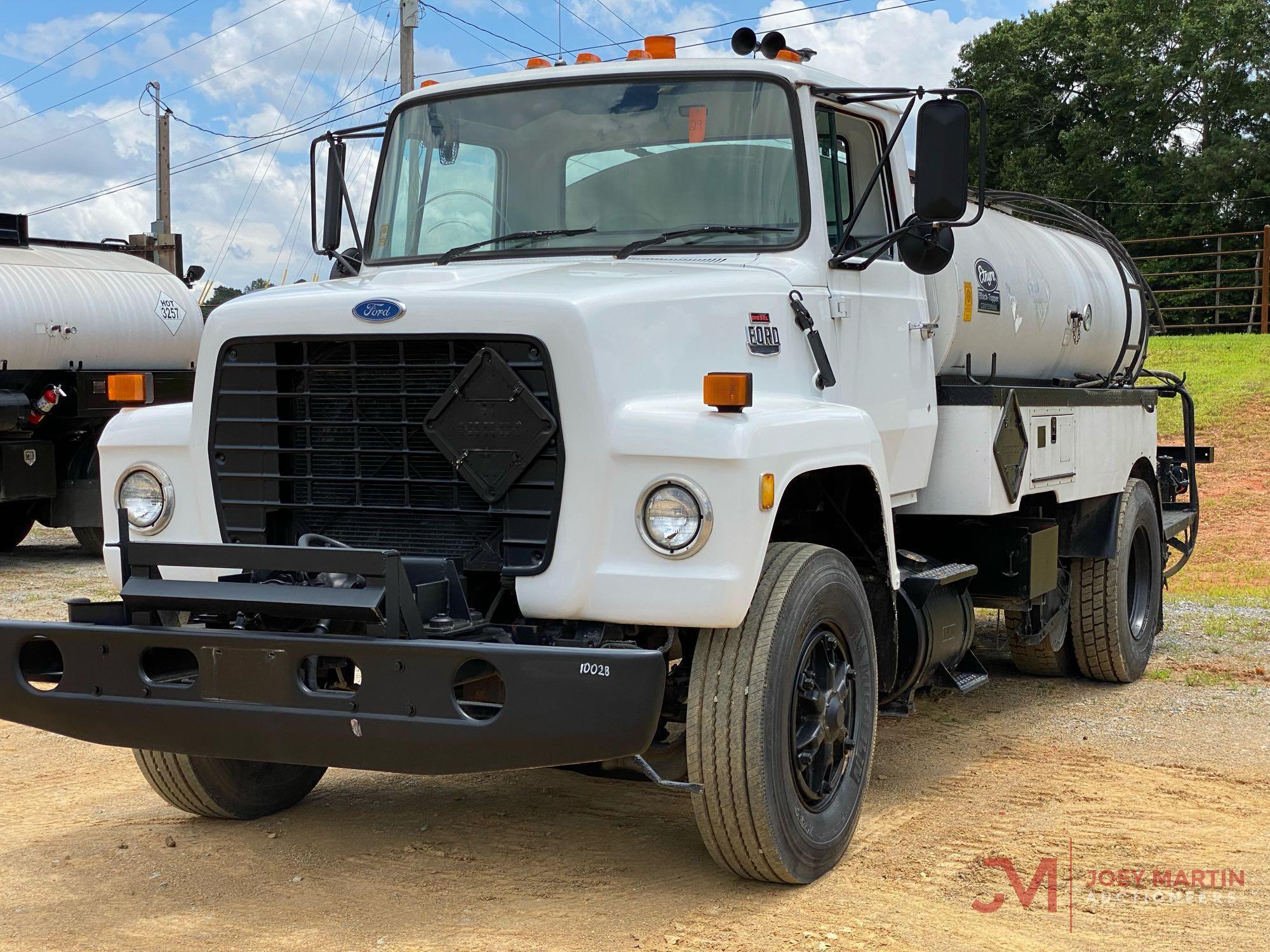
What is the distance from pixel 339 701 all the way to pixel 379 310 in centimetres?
119

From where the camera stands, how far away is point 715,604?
4.24 m

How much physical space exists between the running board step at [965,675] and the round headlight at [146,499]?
11.1 feet

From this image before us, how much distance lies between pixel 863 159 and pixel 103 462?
124 inches

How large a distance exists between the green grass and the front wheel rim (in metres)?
16.1

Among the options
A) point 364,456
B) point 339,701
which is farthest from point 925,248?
point 339,701

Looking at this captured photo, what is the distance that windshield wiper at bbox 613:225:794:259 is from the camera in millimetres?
5359

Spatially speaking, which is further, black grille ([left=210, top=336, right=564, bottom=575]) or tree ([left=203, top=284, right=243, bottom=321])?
tree ([left=203, top=284, right=243, bottom=321])

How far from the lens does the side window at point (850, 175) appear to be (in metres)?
5.66

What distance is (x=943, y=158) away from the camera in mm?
5199

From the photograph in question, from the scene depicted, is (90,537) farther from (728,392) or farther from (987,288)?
(728,392)

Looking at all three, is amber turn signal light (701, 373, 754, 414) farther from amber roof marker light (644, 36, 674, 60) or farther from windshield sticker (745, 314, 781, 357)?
amber roof marker light (644, 36, 674, 60)

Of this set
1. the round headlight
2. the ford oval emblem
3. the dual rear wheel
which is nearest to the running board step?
the dual rear wheel

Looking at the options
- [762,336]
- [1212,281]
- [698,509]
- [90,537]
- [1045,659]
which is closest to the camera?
[698,509]

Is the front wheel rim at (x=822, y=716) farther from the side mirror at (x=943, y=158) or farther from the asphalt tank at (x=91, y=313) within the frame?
the asphalt tank at (x=91, y=313)
